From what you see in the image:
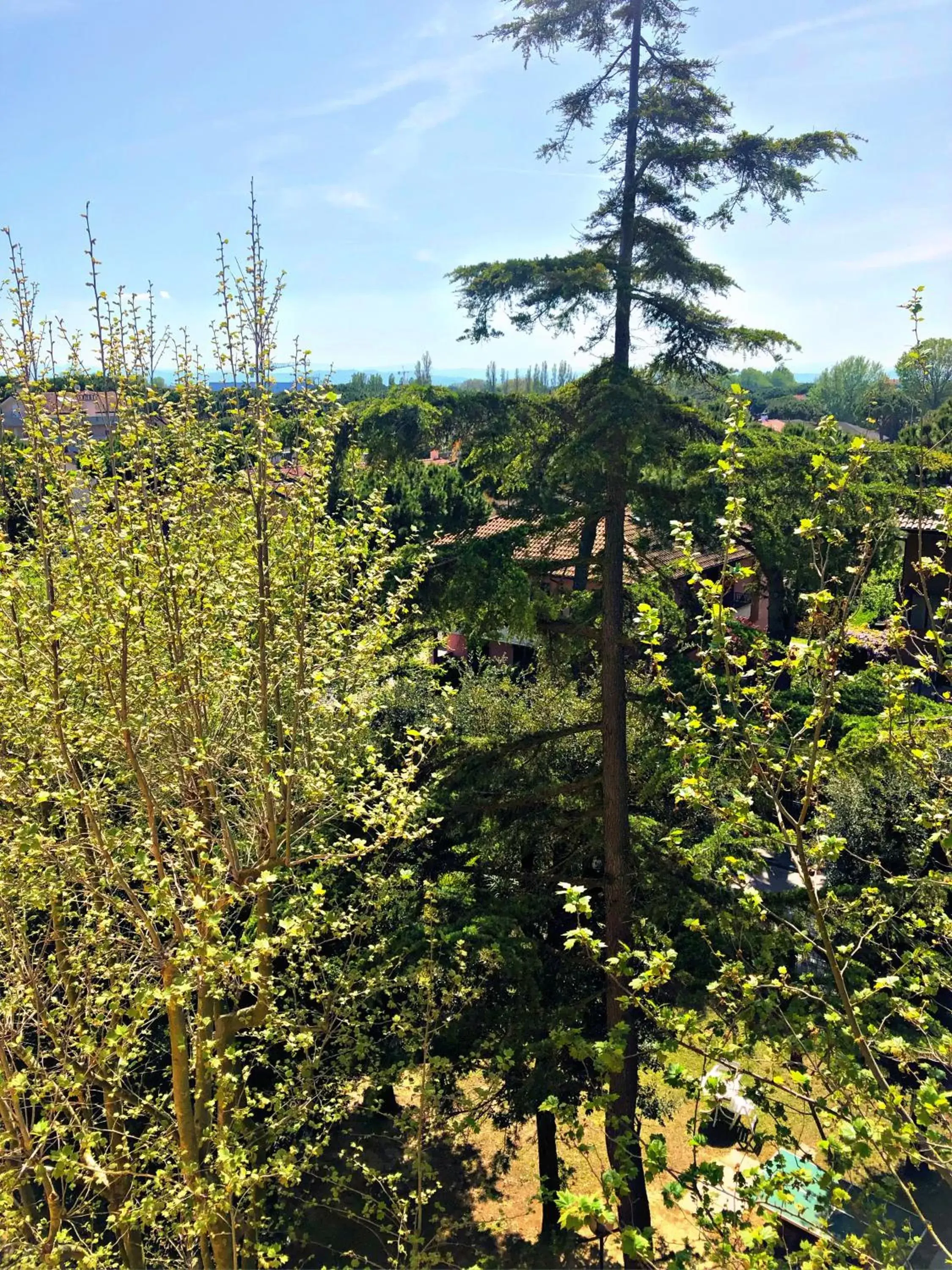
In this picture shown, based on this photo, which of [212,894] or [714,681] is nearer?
[714,681]

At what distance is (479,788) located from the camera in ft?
28.9

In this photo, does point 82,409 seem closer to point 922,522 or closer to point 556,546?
point 556,546

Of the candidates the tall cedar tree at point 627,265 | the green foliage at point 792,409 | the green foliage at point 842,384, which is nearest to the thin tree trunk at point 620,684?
the tall cedar tree at point 627,265

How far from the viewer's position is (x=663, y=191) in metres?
8.12

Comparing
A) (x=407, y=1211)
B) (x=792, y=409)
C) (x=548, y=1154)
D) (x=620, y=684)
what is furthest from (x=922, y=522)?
(x=792, y=409)

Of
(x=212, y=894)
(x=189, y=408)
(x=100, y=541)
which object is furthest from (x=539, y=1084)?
(x=189, y=408)

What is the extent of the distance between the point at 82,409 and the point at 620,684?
5723mm

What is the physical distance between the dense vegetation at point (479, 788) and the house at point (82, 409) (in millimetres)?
61

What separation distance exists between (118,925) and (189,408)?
4775 mm

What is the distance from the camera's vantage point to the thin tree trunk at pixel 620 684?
802 centimetres

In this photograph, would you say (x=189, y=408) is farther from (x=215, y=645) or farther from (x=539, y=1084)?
(x=539, y=1084)

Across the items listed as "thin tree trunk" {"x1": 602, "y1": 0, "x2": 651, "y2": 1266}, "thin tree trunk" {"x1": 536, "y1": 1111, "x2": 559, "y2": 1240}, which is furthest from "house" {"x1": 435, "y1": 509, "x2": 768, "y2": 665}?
"thin tree trunk" {"x1": 536, "y1": 1111, "x2": 559, "y2": 1240}

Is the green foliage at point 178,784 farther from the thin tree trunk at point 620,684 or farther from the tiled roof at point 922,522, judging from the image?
the tiled roof at point 922,522

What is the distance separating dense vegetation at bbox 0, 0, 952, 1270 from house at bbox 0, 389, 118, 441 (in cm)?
6
